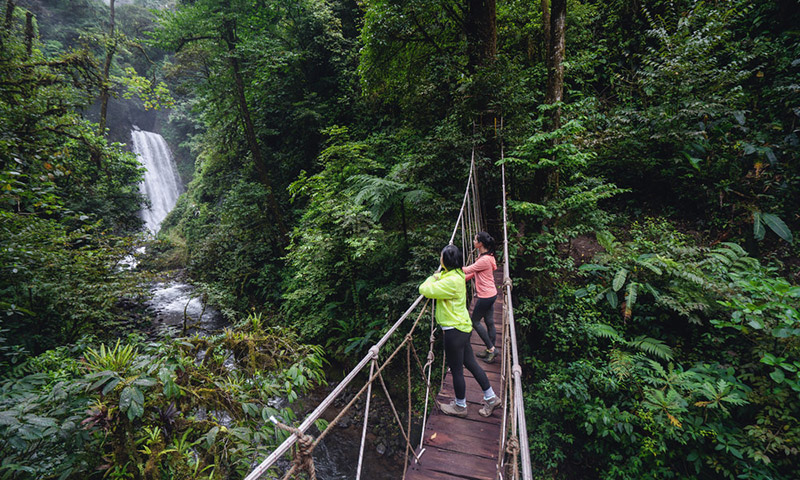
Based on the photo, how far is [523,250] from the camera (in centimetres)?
358

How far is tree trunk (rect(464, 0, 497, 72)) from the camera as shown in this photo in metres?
3.39

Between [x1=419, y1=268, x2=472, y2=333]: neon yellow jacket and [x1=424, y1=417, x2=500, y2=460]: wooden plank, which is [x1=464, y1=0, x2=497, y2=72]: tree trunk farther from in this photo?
[x1=424, y1=417, x2=500, y2=460]: wooden plank

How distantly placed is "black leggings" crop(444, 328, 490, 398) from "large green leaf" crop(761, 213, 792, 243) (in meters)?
3.26

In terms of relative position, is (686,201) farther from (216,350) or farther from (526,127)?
(216,350)

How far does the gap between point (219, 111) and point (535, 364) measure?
8254 millimetres

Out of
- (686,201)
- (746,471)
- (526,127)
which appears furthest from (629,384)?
(526,127)

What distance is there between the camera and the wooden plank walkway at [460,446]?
161cm

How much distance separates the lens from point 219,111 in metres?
6.99

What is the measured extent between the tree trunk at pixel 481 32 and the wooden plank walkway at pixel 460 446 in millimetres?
3481

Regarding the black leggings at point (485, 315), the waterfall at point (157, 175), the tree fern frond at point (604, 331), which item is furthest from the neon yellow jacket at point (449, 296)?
the waterfall at point (157, 175)

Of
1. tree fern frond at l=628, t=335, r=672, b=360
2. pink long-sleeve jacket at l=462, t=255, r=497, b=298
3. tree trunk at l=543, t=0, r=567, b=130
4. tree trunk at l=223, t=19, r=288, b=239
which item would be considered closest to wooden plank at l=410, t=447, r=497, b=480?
pink long-sleeve jacket at l=462, t=255, r=497, b=298

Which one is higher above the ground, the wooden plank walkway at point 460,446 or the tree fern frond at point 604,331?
the tree fern frond at point 604,331

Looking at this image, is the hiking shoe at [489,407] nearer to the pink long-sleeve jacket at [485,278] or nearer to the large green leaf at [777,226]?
the pink long-sleeve jacket at [485,278]

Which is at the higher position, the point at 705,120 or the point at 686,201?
the point at 705,120
